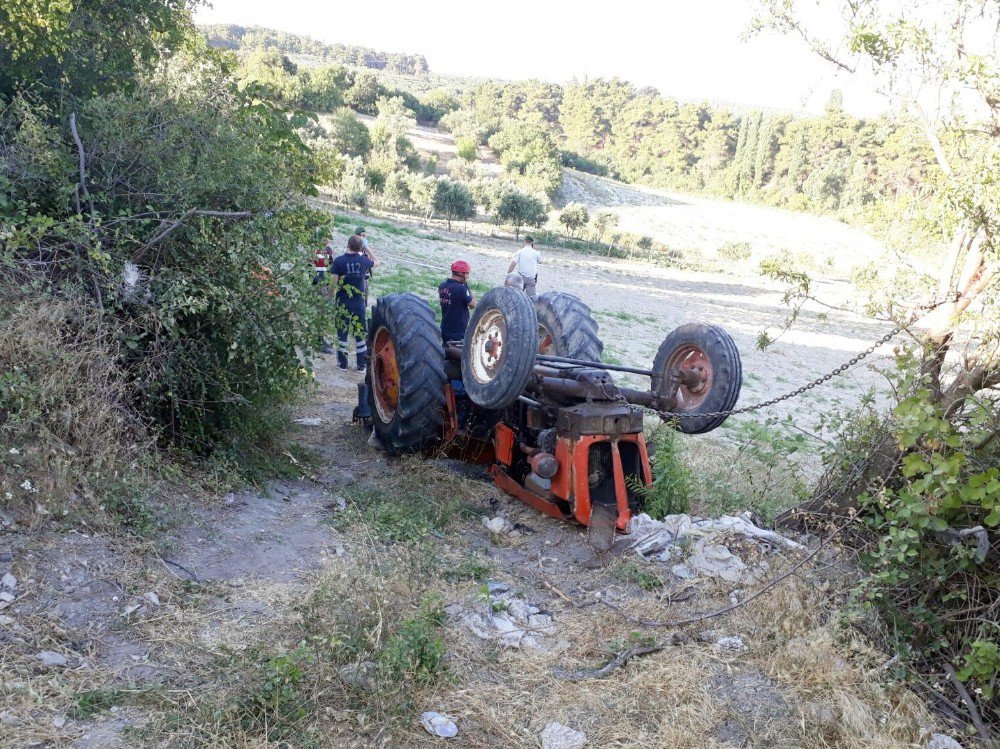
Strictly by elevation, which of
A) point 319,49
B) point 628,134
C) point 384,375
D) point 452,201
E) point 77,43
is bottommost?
point 384,375

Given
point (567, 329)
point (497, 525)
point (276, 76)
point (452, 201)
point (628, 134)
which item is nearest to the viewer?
point (497, 525)

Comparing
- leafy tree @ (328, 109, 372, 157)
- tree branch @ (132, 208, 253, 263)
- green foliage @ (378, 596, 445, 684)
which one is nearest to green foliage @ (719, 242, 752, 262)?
leafy tree @ (328, 109, 372, 157)

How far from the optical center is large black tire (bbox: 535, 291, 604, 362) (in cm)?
716

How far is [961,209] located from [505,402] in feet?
9.50

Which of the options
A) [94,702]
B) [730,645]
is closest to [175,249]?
[94,702]

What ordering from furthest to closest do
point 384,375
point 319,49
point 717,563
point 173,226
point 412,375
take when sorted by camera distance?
point 319,49 → point 384,375 → point 412,375 → point 173,226 → point 717,563

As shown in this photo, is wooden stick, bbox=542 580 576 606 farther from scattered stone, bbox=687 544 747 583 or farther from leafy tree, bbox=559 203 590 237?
leafy tree, bbox=559 203 590 237

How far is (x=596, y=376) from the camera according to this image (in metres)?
5.75

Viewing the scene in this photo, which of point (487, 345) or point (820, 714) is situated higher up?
point (487, 345)

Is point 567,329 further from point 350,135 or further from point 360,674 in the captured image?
point 350,135

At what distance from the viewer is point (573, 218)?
4941 cm

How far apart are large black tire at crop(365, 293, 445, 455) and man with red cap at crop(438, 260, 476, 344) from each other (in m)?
1.09

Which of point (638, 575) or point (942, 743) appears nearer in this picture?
point (942, 743)

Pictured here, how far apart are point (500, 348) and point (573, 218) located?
45082 millimetres
